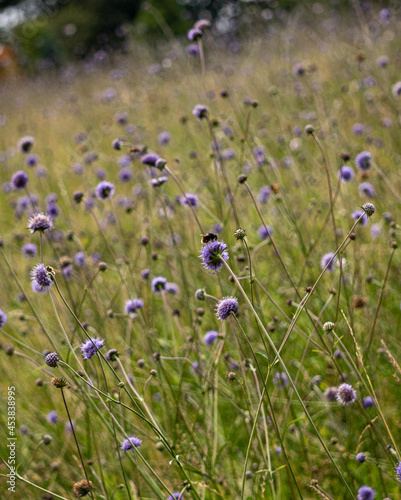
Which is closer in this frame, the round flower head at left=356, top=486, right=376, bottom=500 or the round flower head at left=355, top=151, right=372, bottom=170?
the round flower head at left=356, top=486, right=376, bottom=500

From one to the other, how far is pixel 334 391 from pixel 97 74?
27.3 feet

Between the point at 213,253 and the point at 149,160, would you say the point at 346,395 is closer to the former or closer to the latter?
the point at 213,253

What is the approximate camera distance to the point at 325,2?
924 centimetres

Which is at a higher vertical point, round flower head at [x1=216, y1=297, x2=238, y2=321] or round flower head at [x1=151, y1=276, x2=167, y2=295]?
round flower head at [x1=216, y1=297, x2=238, y2=321]

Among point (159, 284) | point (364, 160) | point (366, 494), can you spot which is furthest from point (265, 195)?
point (366, 494)

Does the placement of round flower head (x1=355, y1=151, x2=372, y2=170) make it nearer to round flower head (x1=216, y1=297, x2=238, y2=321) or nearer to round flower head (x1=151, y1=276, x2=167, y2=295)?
round flower head (x1=151, y1=276, x2=167, y2=295)

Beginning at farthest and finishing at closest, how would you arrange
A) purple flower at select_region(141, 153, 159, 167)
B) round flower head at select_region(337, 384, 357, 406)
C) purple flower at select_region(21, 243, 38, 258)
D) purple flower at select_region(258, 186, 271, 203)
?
purple flower at select_region(258, 186, 271, 203) → purple flower at select_region(21, 243, 38, 258) → purple flower at select_region(141, 153, 159, 167) → round flower head at select_region(337, 384, 357, 406)

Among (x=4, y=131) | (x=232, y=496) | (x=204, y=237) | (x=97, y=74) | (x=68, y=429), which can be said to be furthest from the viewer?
(x=97, y=74)

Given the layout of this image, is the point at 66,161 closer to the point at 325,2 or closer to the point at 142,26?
the point at 142,26

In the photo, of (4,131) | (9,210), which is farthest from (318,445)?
(4,131)

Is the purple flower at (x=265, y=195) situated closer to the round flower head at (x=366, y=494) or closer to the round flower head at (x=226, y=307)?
the round flower head at (x=226, y=307)

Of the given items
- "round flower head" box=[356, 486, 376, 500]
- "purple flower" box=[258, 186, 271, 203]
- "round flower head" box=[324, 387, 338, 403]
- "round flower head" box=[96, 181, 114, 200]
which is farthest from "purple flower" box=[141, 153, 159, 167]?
"round flower head" box=[356, 486, 376, 500]

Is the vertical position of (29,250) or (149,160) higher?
(149,160)

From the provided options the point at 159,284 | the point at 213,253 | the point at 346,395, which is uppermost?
the point at 213,253
